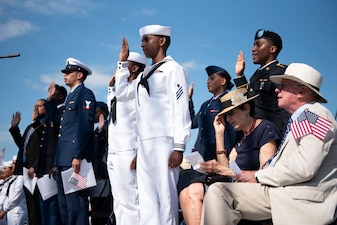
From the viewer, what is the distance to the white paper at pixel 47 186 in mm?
6004

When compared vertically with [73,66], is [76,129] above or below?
below

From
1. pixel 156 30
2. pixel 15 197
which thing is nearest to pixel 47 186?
pixel 15 197

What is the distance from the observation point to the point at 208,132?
588 centimetres

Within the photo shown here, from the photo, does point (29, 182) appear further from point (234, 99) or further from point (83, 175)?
point (234, 99)

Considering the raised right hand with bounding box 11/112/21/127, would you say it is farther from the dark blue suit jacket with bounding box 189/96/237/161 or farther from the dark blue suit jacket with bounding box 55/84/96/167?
the dark blue suit jacket with bounding box 189/96/237/161

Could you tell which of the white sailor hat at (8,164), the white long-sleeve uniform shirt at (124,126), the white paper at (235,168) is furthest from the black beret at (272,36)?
the white sailor hat at (8,164)

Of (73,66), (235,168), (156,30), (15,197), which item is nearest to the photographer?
(235,168)

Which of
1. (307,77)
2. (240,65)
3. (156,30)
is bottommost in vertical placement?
(307,77)

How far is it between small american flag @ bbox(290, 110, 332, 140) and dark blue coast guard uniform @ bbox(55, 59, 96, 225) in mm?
3355

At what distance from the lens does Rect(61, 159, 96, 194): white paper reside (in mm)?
5547

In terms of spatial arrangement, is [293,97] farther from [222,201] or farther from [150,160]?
[150,160]

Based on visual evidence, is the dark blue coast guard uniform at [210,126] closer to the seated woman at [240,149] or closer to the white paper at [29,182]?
the seated woman at [240,149]

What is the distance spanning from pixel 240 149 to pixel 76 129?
103 inches

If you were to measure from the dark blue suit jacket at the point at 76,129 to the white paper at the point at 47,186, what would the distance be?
0.43 meters
